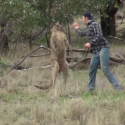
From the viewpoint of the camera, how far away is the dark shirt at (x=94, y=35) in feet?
28.3

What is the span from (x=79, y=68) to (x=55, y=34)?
9.33 ft

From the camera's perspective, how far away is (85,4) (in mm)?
14008

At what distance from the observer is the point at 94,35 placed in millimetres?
8672

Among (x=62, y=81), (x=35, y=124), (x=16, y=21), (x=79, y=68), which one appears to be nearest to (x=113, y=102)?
(x=35, y=124)

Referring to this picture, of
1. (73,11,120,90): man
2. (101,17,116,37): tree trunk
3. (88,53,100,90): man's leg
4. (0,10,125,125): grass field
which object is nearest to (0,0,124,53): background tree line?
(0,10,125,125): grass field

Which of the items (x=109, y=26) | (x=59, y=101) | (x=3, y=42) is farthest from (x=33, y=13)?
(x=109, y=26)

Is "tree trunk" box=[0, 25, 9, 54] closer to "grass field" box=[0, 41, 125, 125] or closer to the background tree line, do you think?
the background tree line

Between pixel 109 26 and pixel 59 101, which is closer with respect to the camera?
pixel 59 101

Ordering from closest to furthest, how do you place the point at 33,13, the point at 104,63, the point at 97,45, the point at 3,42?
the point at 104,63 < the point at 97,45 < the point at 33,13 < the point at 3,42

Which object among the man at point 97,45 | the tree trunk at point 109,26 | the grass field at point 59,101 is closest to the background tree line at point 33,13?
the grass field at point 59,101

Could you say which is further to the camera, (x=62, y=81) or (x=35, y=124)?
(x=62, y=81)

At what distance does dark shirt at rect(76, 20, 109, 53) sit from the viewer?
340 inches

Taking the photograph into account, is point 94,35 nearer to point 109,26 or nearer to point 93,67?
point 93,67

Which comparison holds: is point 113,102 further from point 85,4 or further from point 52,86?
point 85,4
